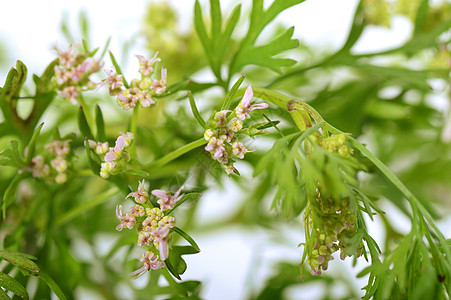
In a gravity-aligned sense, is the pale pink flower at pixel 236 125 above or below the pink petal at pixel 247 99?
below

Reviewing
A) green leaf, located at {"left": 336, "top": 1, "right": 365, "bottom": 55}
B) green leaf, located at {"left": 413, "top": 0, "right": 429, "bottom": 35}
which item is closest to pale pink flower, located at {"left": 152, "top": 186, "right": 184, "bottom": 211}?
green leaf, located at {"left": 336, "top": 1, "right": 365, "bottom": 55}

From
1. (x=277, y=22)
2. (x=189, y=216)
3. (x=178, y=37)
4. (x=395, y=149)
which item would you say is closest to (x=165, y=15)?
(x=178, y=37)

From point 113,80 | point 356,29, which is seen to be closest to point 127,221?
point 113,80

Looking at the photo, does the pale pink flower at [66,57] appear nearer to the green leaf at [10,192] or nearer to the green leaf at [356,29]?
the green leaf at [10,192]

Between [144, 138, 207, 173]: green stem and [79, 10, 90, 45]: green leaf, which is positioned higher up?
[79, 10, 90, 45]: green leaf

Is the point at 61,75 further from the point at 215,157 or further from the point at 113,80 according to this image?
the point at 215,157

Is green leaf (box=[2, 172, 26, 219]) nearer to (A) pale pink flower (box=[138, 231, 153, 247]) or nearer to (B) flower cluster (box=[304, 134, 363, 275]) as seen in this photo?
(A) pale pink flower (box=[138, 231, 153, 247])

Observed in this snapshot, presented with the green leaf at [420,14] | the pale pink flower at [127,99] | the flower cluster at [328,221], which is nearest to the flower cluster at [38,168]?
the pale pink flower at [127,99]
